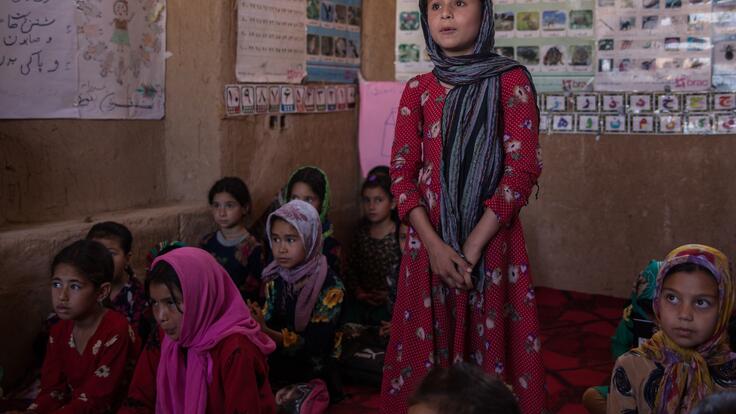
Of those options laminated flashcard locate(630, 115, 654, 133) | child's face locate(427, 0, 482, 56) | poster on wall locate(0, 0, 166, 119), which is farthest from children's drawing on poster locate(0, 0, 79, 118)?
laminated flashcard locate(630, 115, 654, 133)

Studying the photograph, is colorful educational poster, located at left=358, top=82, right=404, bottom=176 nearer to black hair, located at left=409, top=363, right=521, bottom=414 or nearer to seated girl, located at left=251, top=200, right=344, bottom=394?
seated girl, located at left=251, top=200, right=344, bottom=394

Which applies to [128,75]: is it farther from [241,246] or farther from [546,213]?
[546,213]

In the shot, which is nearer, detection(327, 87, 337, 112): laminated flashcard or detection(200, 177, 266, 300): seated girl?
detection(200, 177, 266, 300): seated girl

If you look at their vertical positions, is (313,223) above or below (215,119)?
below

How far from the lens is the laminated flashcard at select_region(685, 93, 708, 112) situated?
4.37 metres

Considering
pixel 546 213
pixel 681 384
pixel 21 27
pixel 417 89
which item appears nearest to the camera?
pixel 681 384

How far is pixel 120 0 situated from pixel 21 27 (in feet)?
1.91

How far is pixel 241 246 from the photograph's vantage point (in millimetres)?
3787

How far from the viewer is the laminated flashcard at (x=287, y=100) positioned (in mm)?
4391

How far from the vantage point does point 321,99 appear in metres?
4.75

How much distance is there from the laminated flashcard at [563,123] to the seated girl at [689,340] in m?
2.64

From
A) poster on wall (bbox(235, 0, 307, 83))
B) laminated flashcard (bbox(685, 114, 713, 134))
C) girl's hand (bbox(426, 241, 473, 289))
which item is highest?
poster on wall (bbox(235, 0, 307, 83))

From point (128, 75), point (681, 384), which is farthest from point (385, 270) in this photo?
point (681, 384)

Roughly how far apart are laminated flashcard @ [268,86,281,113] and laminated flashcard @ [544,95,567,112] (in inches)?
64.0
